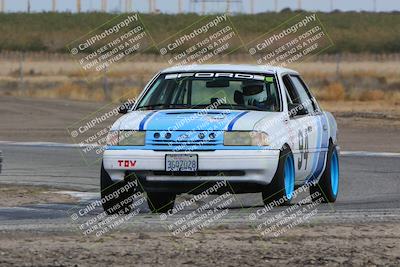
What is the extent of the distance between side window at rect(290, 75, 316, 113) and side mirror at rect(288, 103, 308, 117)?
20 cm

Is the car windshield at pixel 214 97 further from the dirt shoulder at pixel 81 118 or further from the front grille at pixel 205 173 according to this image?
the dirt shoulder at pixel 81 118

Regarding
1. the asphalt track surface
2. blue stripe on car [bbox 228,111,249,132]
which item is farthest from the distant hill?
blue stripe on car [bbox 228,111,249,132]

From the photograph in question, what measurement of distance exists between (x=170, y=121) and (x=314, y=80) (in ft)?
151

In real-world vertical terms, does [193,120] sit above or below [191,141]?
above

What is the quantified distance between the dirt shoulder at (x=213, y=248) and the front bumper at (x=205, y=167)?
1.76 meters

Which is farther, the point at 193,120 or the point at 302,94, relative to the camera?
the point at 302,94

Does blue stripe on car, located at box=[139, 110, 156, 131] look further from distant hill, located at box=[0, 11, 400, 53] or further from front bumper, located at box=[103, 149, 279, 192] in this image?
distant hill, located at box=[0, 11, 400, 53]

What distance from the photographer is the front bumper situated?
506 inches

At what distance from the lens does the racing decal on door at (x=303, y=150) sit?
13930mm

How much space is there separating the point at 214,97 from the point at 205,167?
1.61 m

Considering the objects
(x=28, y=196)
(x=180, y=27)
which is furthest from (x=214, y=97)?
(x=180, y=27)

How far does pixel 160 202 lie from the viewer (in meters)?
14.1

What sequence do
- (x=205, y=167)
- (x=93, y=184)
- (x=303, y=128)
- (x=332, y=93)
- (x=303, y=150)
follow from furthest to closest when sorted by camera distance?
(x=332, y=93) < (x=93, y=184) < (x=303, y=128) < (x=303, y=150) < (x=205, y=167)

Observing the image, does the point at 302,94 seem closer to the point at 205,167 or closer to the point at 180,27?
the point at 205,167
